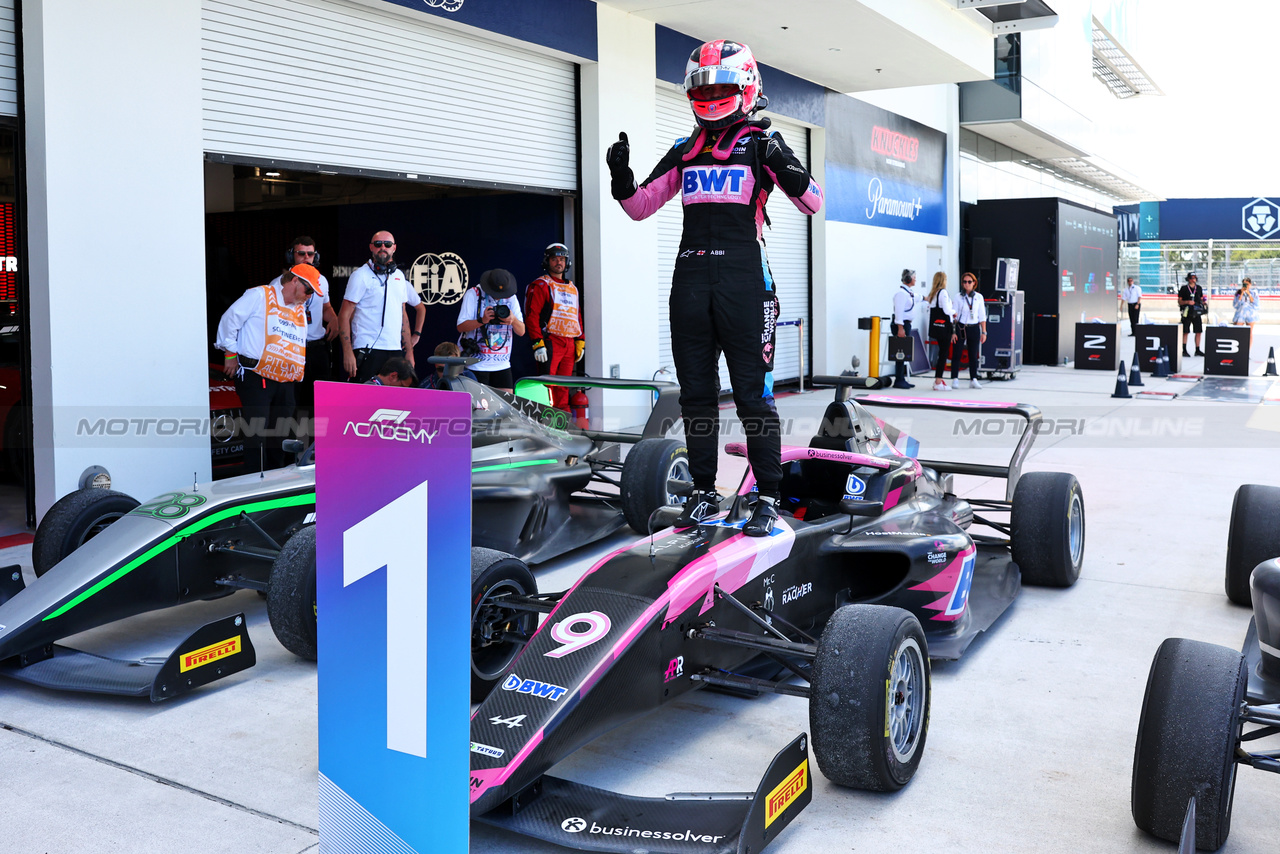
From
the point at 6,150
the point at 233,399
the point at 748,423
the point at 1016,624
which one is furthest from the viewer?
the point at 6,150

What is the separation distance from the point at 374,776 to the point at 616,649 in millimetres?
1114

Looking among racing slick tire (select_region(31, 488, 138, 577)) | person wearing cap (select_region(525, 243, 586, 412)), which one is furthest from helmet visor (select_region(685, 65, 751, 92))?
person wearing cap (select_region(525, 243, 586, 412))

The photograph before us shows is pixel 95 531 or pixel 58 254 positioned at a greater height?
pixel 58 254

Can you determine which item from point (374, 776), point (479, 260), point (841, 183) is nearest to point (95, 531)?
point (374, 776)

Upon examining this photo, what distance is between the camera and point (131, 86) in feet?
19.4

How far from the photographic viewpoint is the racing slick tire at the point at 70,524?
4.51m

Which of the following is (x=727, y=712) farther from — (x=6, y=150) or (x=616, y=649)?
(x=6, y=150)

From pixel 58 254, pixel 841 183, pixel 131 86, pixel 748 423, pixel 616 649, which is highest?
pixel 841 183

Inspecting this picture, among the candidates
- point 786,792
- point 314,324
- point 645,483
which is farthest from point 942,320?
point 786,792

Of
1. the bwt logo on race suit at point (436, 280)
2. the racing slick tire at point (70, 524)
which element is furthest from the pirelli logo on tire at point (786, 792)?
the bwt logo on race suit at point (436, 280)

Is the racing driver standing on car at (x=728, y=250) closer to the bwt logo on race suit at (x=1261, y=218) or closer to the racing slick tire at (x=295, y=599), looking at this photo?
the racing slick tire at (x=295, y=599)

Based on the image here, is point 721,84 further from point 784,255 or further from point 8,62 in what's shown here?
point 784,255

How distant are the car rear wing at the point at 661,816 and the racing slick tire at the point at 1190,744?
822mm

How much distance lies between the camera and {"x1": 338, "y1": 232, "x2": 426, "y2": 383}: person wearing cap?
7383mm
